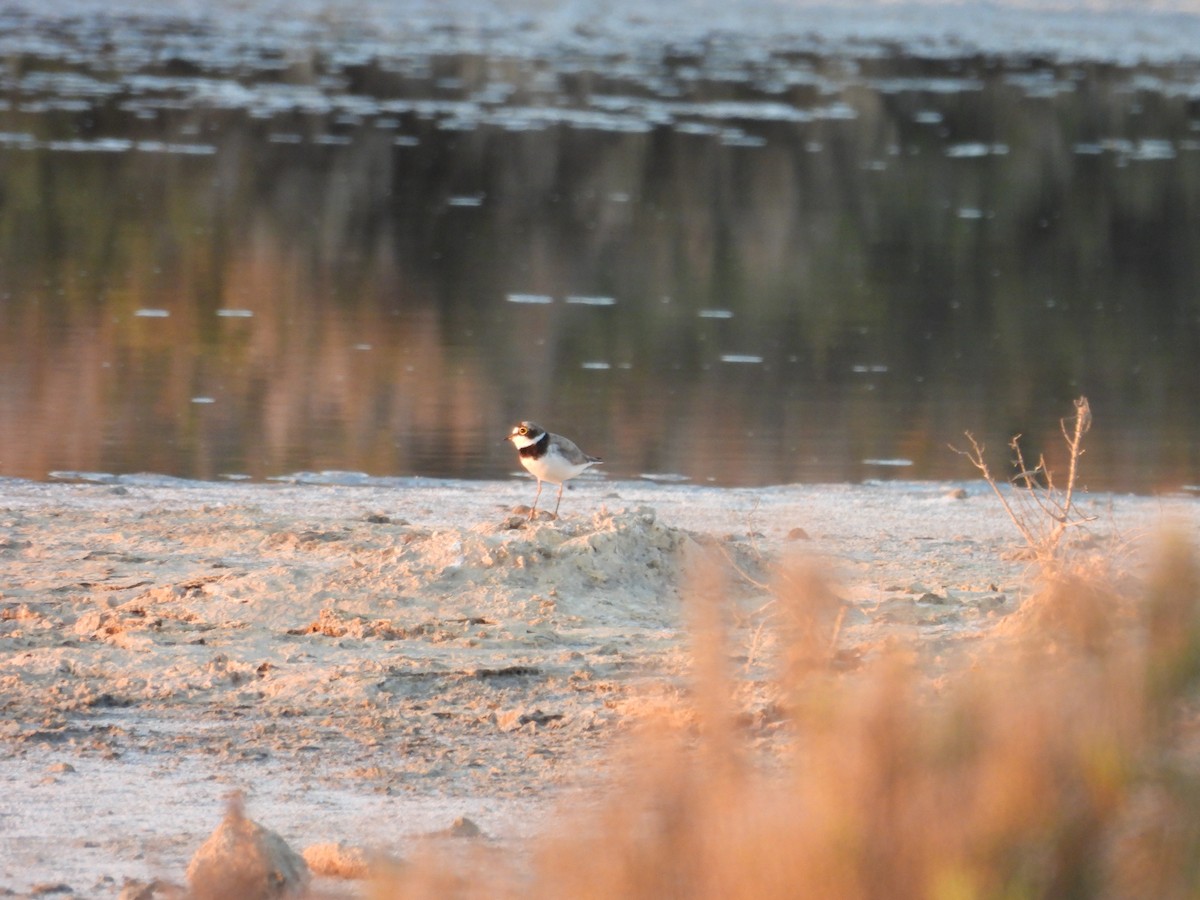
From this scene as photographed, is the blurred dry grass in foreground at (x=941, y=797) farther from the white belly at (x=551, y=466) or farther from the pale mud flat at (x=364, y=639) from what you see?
the white belly at (x=551, y=466)

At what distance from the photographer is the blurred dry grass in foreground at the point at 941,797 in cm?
298

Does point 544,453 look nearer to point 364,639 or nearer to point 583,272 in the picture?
point 364,639

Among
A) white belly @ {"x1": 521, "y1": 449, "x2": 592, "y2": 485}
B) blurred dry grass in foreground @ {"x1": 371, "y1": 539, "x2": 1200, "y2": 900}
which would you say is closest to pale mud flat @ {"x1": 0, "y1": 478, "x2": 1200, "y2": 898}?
white belly @ {"x1": 521, "y1": 449, "x2": 592, "y2": 485}

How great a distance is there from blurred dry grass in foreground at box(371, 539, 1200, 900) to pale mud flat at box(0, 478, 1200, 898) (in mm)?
377

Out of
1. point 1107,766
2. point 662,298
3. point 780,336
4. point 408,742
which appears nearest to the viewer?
point 1107,766

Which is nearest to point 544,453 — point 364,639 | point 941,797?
point 364,639

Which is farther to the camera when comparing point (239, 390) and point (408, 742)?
point (239, 390)

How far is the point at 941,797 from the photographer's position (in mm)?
3025

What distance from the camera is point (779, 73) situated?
41781 millimetres

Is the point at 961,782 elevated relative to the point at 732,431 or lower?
elevated

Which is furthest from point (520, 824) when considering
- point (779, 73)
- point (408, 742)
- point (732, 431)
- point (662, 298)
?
point (779, 73)

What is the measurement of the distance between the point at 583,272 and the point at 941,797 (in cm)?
1553

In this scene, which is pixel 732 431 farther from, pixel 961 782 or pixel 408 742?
pixel 961 782

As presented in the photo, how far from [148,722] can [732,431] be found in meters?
6.75
